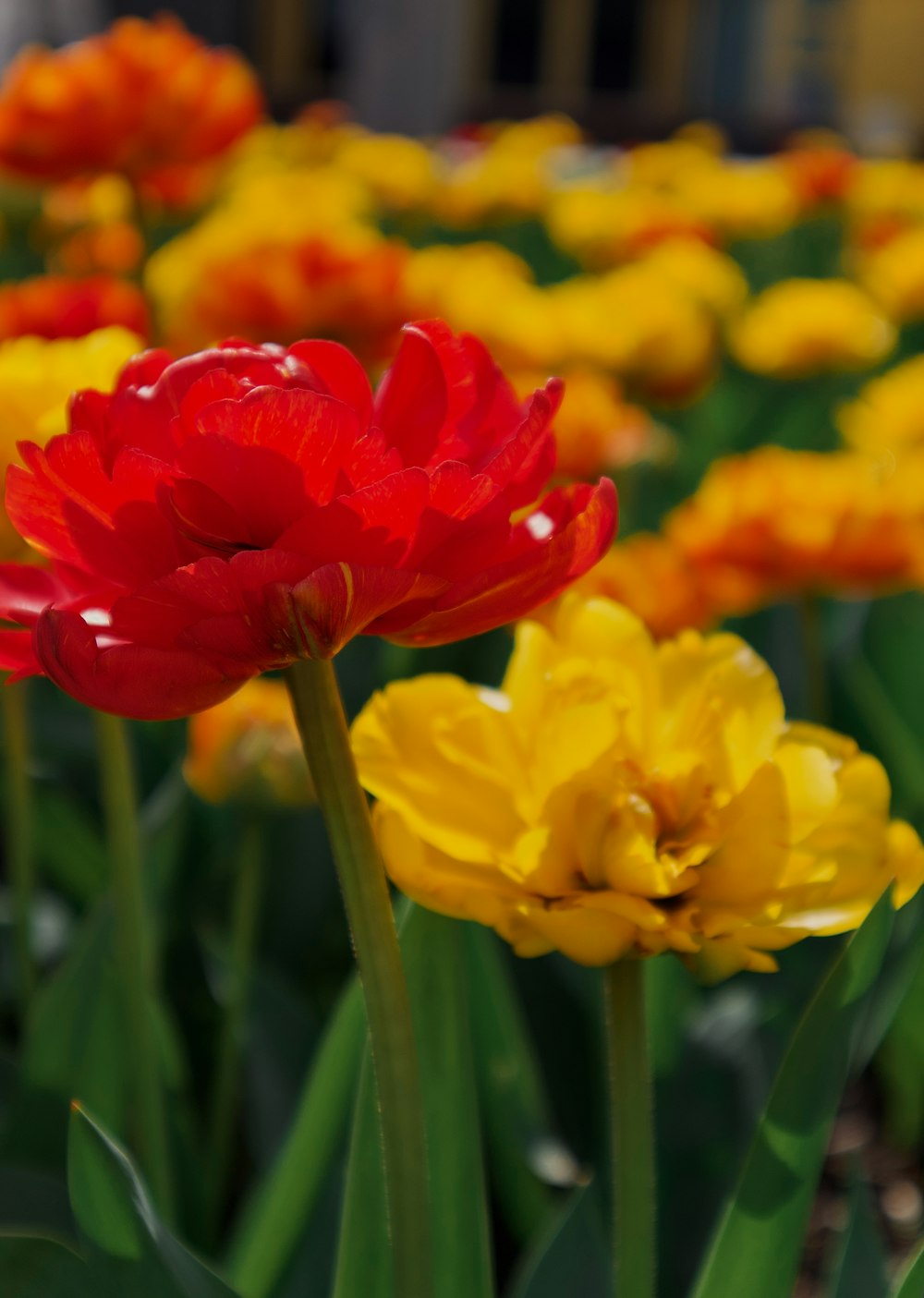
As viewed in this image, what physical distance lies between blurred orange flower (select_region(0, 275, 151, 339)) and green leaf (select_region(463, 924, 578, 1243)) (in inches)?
20.1

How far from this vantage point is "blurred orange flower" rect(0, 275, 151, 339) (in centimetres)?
109

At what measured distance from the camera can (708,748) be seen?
48cm

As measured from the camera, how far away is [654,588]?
3.47 feet

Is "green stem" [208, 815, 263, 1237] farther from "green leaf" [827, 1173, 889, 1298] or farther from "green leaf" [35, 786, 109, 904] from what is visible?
"green leaf" [827, 1173, 889, 1298]

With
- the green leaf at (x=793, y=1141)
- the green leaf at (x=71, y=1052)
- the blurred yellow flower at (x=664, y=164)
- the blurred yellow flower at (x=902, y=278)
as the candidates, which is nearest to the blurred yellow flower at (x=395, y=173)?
the blurred yellow flower at (x=664, y=164)

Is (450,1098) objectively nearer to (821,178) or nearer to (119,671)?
(119,671)

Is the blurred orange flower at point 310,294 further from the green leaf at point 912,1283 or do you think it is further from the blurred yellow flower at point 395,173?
the blurred yellow flower at point 395,173

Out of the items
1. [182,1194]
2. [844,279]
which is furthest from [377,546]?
[844,279]

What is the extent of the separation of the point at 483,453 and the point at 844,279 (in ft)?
10.2

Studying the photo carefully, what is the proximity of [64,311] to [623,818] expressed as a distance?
30.8 inches

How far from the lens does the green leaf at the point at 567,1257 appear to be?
61 cm

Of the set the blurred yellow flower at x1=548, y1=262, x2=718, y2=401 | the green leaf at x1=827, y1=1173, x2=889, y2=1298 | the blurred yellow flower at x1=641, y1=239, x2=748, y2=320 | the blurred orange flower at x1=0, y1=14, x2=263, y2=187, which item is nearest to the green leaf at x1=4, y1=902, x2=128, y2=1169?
the green leaf at x1=827, y1=1173, x2=889, y2=1298

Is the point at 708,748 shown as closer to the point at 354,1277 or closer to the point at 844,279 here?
the point at 354,1277

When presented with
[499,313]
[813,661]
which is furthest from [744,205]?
[813,661]
